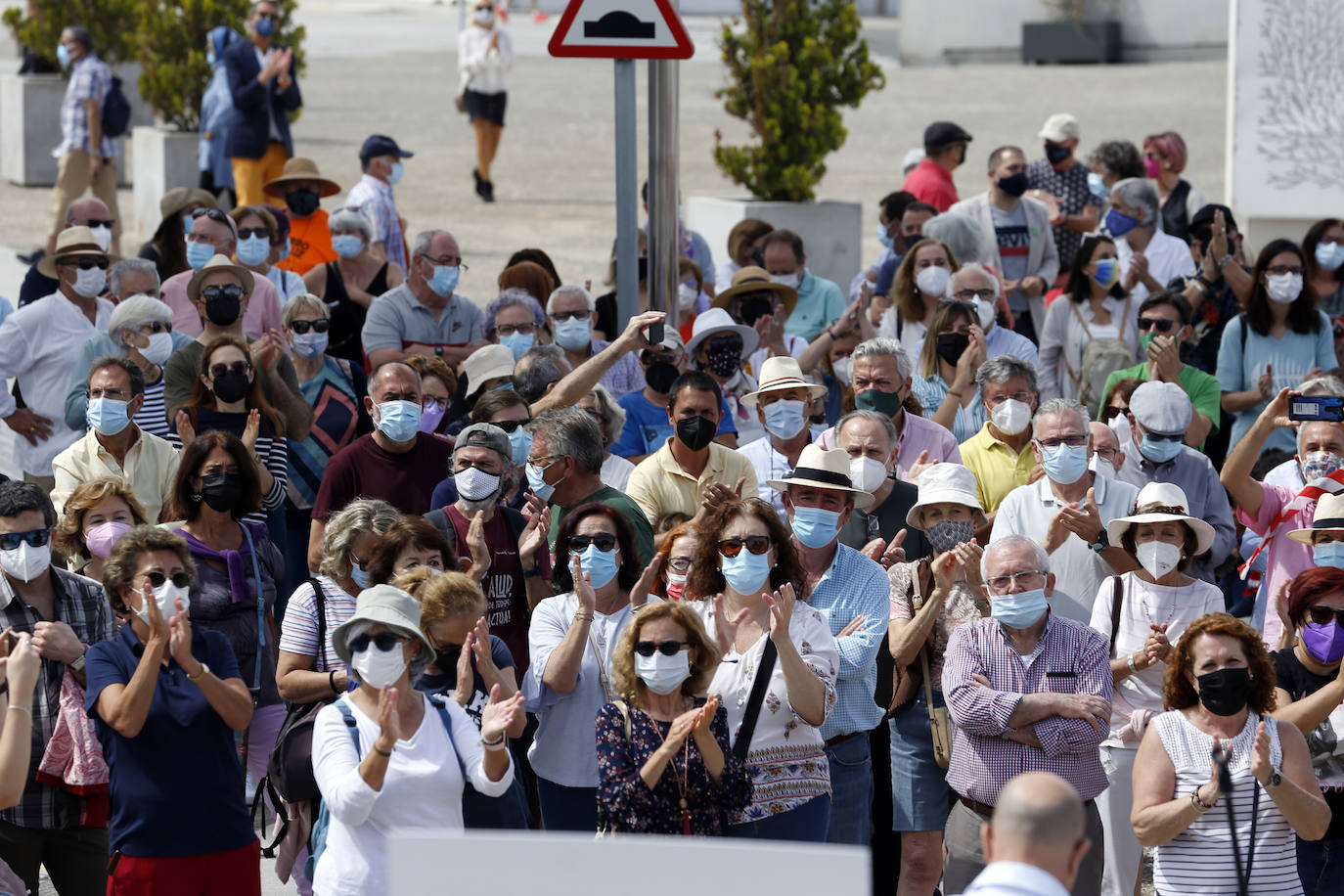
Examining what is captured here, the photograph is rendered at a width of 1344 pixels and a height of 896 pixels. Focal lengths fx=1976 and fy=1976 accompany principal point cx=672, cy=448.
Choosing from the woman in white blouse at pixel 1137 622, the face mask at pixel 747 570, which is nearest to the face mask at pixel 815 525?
the face mask at pixel 747 570

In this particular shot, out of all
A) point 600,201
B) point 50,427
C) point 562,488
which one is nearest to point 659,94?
point 562,488

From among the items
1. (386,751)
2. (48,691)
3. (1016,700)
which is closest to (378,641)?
(386,751)

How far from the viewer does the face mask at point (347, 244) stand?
37.3 feet

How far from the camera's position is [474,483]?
24.6 feet

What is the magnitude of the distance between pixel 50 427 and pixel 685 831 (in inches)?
203

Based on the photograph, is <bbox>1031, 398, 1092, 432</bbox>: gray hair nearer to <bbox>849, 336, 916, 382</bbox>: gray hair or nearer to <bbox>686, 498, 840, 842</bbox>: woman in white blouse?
<bbox>849, 336, 916, 382</bbox>: gray hair

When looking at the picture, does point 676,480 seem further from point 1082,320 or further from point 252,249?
point 252,249

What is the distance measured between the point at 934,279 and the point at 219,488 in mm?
4427

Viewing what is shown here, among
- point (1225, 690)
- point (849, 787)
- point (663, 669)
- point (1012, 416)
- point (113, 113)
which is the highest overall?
point (113, 113)

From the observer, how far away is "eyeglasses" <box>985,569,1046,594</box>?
651 centimetres

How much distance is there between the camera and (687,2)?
44.6 metres

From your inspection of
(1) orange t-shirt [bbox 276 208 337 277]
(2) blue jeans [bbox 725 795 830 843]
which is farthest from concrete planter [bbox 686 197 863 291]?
(2) blue jeans [bbox 725 795 830 843]

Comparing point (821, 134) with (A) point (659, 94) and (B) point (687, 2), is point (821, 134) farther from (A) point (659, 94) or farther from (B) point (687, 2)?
(B) point (687, 2)

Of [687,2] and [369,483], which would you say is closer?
[369,483]
